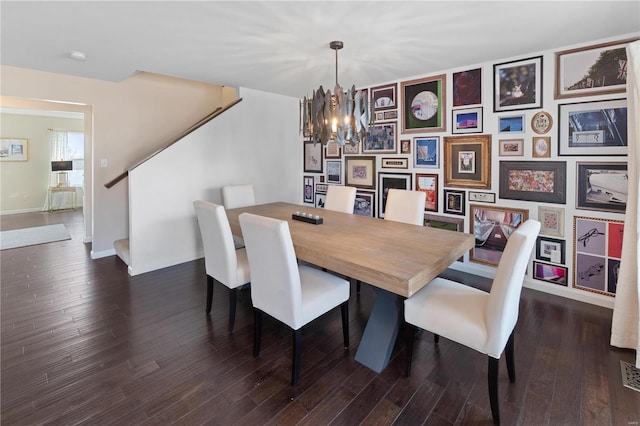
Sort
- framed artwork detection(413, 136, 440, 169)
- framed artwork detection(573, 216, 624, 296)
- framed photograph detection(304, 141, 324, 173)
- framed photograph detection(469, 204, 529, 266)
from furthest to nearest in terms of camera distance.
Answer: framed photograph detection(304, 141, 324, 173) → framed artwork detection(413, 136, 440, 169) → framed photograph detection(469, 204, 529, 266) → framed artwork detection(573, 216, 624, 296)

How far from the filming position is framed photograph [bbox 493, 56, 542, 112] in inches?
122

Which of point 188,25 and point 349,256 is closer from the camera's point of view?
point 349,256

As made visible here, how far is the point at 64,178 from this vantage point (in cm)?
802

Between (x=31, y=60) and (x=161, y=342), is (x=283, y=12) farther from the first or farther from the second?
(x=31, y=60)

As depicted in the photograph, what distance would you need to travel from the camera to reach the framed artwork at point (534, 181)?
10.0ft

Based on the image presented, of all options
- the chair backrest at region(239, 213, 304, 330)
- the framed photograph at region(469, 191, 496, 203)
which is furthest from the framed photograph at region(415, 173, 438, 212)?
the chair backrest at region(239, 213, 304, 330)

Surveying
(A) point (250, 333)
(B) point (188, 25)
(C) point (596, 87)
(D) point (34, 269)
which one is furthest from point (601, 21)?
(D) point (34, 269)

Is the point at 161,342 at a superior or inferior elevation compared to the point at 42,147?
inferior

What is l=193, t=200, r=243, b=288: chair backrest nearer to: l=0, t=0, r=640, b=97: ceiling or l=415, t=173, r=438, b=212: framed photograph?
l=0, t=0, r=640, b=97: ceiling

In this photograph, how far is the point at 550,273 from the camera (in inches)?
126

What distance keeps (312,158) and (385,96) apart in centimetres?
153

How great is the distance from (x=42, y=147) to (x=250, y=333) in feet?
27.0

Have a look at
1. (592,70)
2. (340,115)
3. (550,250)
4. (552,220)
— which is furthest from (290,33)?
(550,250)

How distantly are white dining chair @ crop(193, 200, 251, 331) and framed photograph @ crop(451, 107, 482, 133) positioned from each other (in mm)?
2740
